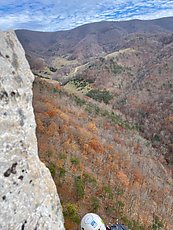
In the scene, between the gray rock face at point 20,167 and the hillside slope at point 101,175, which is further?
the hillside slope at point 101,175

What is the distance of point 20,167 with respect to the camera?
367 inches

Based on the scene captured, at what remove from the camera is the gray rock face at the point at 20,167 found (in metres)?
8.73

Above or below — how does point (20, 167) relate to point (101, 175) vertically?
above

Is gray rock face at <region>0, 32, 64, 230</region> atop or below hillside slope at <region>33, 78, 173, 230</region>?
atop

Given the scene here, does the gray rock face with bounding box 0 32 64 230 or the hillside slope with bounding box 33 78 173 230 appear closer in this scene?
the gray rock face with bounding box 0 32 64 230

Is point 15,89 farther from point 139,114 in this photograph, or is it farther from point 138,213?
point 139,114

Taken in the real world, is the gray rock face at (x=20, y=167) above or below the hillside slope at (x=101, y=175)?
above

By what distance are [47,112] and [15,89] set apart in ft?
87.1

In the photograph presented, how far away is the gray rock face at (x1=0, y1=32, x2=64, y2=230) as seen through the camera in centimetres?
873

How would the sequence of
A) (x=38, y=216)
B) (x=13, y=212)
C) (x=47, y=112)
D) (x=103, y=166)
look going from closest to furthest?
(x=13, y=212) → (x=38, y=216) → (x=103, y=166) → (x=47, y=112)

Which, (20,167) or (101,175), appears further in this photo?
(101,175)

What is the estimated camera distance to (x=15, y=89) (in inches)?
401

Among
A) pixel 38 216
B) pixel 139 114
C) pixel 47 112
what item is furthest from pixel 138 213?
pixel 139 114

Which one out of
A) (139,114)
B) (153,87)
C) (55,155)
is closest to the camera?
(55,155)
